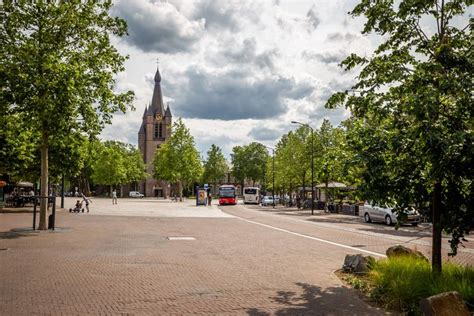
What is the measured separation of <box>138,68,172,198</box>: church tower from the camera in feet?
394

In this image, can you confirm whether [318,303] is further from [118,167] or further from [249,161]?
[249,161]

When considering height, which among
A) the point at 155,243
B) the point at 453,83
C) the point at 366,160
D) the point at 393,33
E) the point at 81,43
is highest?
the point at 81,43

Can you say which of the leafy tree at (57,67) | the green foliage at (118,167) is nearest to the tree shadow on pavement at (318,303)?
the leafy tree at (57,67)

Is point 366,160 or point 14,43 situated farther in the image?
point 14,43

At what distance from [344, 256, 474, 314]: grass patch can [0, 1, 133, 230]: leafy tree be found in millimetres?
12237

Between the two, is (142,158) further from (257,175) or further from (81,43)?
(81,43)

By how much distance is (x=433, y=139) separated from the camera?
21.0 feet

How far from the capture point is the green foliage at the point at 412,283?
7.12 metres

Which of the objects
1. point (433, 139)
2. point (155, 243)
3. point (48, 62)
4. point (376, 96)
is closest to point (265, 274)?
point (376, 96)

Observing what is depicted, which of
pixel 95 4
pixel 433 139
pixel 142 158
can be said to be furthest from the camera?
pixel 142 158

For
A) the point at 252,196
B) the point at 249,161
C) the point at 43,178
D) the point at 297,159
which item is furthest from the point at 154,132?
the point at 43,178

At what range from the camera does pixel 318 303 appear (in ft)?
25.2

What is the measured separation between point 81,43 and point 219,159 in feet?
348

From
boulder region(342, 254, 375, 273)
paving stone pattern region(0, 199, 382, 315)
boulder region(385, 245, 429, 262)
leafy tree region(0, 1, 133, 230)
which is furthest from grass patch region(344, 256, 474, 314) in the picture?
leafy tree region(0, 1, 133, 230)
